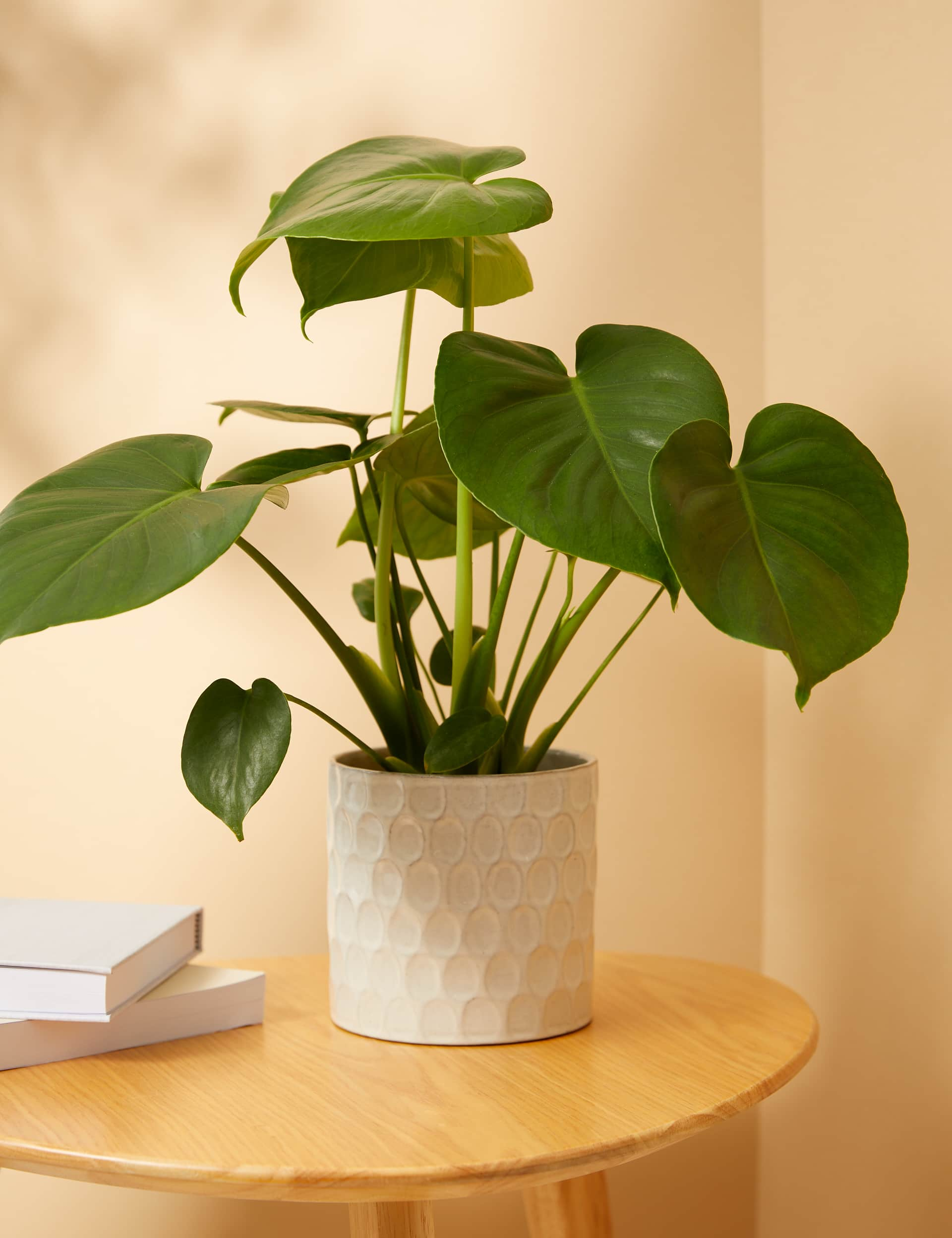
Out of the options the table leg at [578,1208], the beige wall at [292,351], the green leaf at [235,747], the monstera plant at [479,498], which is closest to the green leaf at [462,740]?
the monstera plant at [479,498]

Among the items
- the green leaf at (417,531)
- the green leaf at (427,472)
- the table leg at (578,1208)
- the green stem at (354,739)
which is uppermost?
the green leaf at (427,472)

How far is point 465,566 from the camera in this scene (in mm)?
871

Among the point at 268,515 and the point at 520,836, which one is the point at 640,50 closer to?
the point at 268,515

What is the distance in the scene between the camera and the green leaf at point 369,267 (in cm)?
87

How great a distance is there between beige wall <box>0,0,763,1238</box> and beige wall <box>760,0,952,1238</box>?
66 mm

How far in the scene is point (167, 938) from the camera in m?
0.88

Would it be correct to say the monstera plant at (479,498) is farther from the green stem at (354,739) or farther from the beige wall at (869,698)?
the beige wall at (869,698)

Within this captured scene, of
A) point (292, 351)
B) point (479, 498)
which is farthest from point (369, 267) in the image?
point (292, 351)

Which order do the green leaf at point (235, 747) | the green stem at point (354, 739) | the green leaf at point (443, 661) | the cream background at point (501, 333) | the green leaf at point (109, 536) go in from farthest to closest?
1. the cream background at point (501, 333)
2. the green leaf at point (443, 661)
3. the green stem at point (354, 739)
4. the green leaf at point (235, 747)
5. the green leaf at point (109, 536)

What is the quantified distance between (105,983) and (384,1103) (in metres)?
0.20

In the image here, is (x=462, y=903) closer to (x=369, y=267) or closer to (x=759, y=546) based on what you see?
(x=759, y=546)

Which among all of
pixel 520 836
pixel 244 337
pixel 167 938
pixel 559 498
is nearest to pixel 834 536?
pixel 559 498

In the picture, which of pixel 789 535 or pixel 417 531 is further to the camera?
pixel 417 531

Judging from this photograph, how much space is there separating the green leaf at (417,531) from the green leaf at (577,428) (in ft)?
1.06
